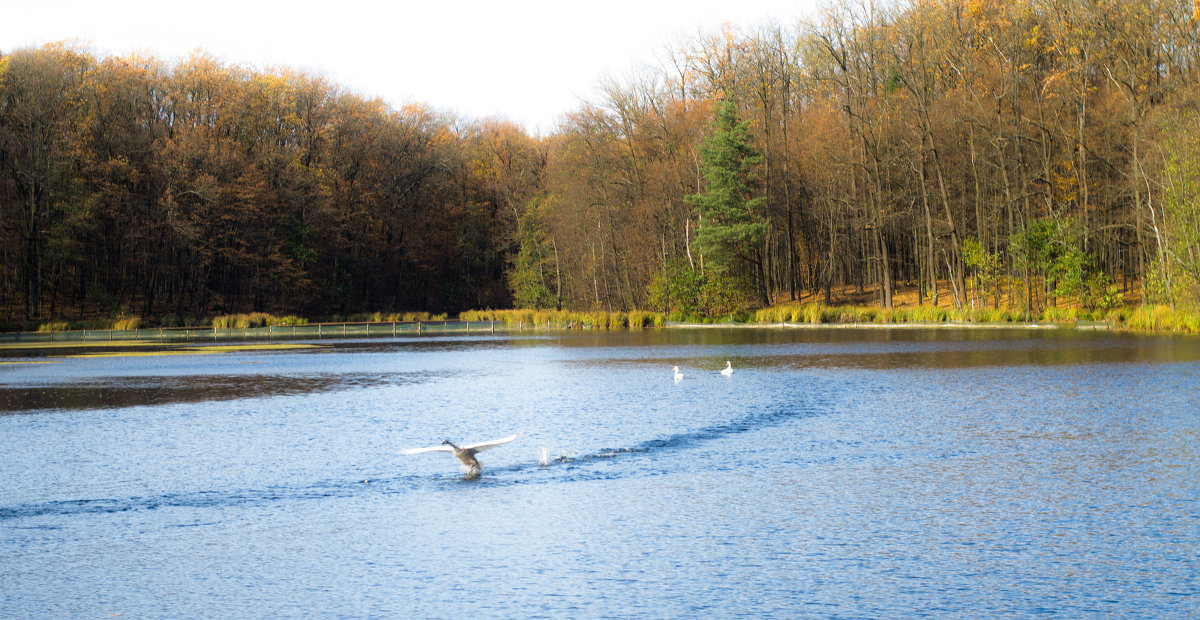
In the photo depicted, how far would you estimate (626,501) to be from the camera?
34.8ft

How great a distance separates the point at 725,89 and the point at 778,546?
54.2 meters

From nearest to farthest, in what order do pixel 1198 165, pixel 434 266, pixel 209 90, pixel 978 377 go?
pixel 978 377, pixel 1198 165, pixel 209 90, pixel 434 266

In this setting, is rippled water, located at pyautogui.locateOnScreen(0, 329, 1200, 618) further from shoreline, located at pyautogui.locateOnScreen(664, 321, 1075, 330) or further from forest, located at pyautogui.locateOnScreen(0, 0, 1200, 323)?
forest, located at pyautogui.locateOnScreen(0, 0, 1200, 323)

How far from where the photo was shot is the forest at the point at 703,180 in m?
45.5

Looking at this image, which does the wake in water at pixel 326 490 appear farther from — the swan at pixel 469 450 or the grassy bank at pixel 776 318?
the grassy bank at pixel 776 318

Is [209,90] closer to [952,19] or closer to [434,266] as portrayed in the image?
[434,266]

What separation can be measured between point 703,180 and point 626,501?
52571mm

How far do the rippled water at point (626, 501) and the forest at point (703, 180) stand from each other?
26146mm

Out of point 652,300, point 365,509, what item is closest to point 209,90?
point 652,300

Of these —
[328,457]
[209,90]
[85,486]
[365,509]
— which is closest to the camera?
[365,509]

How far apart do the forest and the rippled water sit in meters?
26.1

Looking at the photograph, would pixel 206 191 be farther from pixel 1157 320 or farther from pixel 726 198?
pixel 1157 320

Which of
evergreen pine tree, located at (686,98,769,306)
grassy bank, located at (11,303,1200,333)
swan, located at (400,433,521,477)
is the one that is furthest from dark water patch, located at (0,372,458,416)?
evergreen pine tree, located at (686,98,769,306)

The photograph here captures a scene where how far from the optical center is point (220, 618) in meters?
7.04
